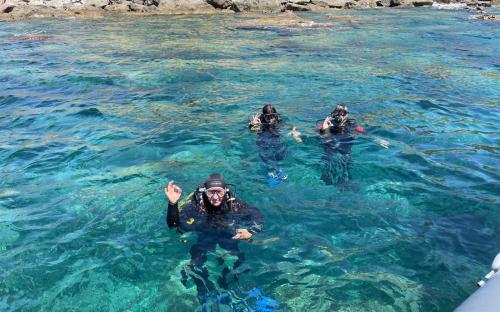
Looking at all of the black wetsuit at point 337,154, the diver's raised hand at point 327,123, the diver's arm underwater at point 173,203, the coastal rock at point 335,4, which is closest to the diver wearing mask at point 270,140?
the diver's raised hand at point 327,123

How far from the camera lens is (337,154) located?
8.33 m

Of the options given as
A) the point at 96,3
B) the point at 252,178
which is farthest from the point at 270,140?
the point at 96,3

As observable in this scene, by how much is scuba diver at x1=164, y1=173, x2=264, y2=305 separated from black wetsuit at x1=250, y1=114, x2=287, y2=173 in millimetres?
2517

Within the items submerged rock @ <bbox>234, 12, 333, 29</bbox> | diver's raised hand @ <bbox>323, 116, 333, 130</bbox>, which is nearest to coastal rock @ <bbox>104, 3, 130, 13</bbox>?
submerged rock @ <bbox>234, 12, 333, 29</bbox>

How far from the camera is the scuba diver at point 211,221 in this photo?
16.7 ft

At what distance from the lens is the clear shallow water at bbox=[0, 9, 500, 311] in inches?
200

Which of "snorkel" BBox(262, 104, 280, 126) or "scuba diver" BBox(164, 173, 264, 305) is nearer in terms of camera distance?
"scuba diver" BBox(164, 173, 264, 305)

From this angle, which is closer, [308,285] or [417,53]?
[308,285]

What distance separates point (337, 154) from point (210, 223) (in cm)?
383

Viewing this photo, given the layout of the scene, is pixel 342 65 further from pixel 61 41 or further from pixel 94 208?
pixel 61 41

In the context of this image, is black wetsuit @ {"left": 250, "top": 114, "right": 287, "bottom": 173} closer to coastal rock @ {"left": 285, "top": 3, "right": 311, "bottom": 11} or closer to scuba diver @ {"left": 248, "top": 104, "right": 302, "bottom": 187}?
scuba diver @ {"left": 248, "top": 104, "right": 302, "bottom": 187}

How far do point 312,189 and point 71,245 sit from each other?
12.9 feet

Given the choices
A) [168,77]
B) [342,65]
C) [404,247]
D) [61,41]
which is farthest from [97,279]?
[61,41]

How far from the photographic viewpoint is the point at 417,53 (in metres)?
18.9
